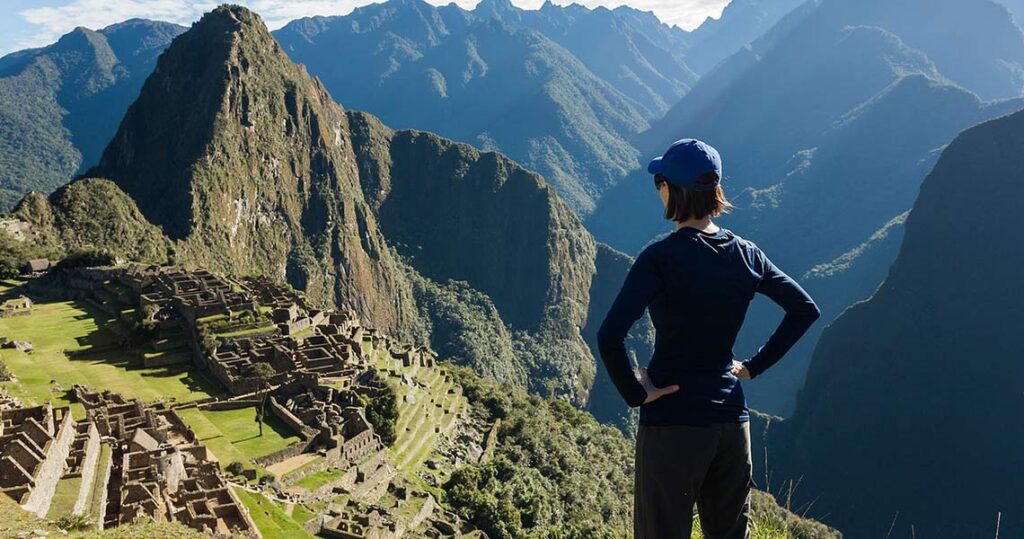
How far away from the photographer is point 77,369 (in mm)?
36344

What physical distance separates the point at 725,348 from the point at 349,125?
17378 centimetres

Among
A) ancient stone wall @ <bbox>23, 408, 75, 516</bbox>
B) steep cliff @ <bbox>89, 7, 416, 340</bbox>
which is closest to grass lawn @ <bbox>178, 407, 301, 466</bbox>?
ancient stone wall @ <bbox>23, 408, 75, 516</bbox>

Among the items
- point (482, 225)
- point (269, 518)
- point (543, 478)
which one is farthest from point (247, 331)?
point (482, 225)

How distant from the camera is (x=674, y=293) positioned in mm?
4551

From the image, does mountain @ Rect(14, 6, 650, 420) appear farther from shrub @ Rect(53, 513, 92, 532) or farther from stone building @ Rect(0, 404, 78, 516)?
shrub @ Rect(53, 513, 92, 532)

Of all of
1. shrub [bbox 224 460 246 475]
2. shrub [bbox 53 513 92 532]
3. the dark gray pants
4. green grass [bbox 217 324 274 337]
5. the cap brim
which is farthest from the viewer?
green grass [bbox 217 324 274 337]

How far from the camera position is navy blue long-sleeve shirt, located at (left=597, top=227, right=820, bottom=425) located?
14.6ft

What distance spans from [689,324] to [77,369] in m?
40.0

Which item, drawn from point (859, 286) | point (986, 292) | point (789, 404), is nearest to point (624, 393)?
point (986, 292)

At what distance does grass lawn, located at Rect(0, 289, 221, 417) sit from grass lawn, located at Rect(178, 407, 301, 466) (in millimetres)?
2740

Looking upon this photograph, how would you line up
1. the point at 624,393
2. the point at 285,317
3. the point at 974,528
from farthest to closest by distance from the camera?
the point at 974,528, the point at 285,317, the point at 624,393

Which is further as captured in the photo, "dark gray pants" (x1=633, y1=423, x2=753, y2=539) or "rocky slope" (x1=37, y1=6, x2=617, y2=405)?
"rocky slope" (x1=37, y1=6, x2=617, y2=405)

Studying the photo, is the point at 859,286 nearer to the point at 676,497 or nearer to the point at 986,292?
the point at 986,292

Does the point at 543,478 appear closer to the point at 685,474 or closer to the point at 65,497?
the point at 65,497
